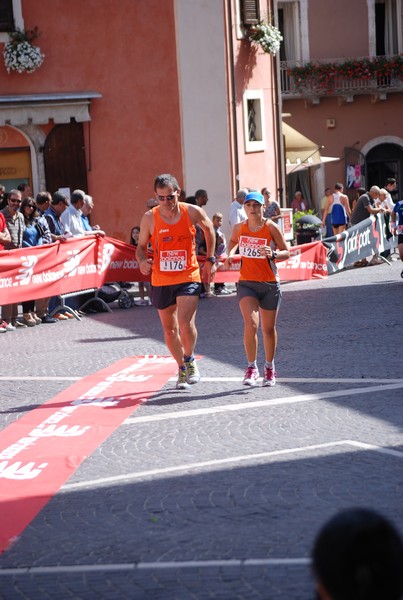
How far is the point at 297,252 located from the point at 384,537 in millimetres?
20180

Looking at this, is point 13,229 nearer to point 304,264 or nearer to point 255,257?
point 304,264

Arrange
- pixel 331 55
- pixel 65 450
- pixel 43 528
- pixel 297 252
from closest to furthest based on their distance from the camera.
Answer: pixel 43 528 → pixel 65 450 → pixel 297 252 → pixel 331 55

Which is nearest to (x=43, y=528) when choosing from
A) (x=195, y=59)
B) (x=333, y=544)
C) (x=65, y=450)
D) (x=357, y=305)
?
(x=65, y=450)

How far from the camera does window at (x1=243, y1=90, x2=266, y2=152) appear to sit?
28.8 m

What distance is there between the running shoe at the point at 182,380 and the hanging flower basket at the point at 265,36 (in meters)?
19.1

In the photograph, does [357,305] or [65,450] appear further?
[357,305]

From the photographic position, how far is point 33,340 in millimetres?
15562

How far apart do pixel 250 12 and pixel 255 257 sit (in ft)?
62.7

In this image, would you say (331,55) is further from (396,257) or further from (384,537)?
(384,537)

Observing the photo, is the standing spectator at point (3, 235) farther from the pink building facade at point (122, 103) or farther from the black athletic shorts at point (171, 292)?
the pink building facade at point (122, 103)

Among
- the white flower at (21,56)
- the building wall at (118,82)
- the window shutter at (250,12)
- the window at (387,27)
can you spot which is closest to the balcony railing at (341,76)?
the window at (387,27)

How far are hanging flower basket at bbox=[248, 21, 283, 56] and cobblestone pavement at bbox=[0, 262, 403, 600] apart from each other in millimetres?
16181

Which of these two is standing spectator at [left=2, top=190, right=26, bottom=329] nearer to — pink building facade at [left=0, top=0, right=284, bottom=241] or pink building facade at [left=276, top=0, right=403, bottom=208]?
pink building facade at [left=0, top=0, right=284, bottom=241]

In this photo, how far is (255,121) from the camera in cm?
2945
